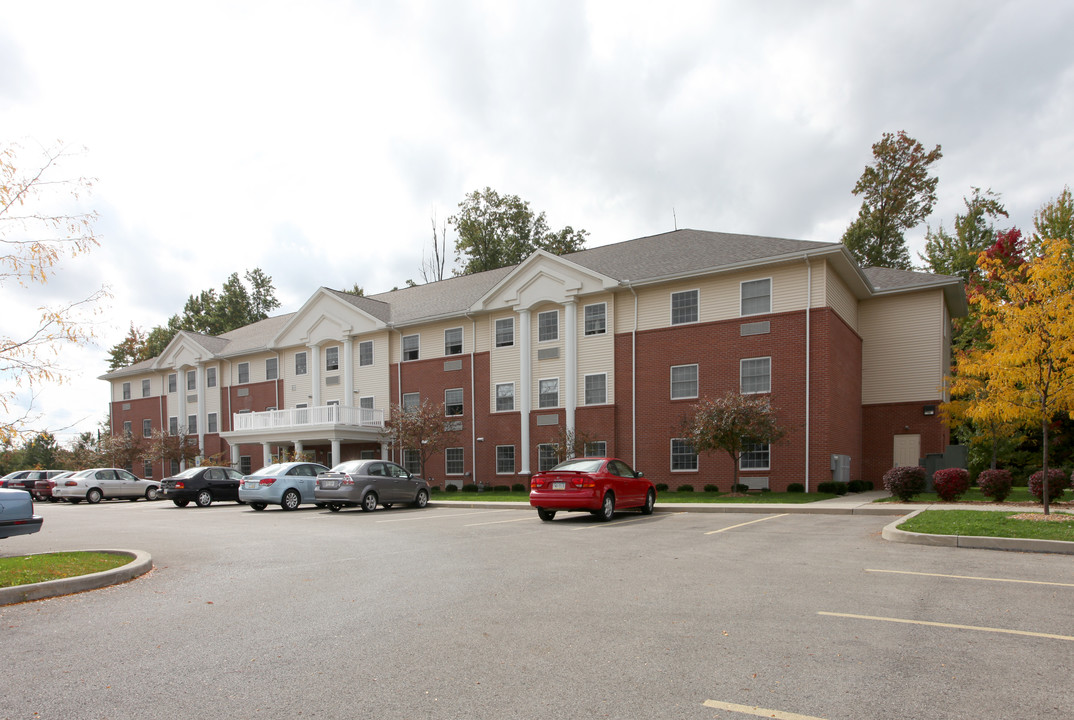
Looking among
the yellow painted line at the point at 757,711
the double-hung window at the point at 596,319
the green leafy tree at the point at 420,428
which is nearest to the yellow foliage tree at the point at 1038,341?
the yellow painted line at the point at 757,711

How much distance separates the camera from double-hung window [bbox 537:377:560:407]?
30812 mm

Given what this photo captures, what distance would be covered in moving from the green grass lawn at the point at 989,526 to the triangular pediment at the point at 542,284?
17.1 metres

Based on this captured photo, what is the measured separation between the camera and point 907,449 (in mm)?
27969

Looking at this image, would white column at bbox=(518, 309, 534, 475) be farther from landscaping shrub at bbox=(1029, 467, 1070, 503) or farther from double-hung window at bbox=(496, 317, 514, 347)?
landscaping shrub at bbox=(1029, 467, 1070, 503)

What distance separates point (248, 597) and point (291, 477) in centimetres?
1529

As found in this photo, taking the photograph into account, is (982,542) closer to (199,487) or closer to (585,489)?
(585,489)

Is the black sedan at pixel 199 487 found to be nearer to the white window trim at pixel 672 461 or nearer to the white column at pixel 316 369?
the white column at pixel 316 369

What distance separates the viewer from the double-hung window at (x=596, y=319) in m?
29.8

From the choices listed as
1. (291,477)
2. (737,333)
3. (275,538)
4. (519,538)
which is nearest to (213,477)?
(291,477)

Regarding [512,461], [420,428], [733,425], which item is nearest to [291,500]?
[420,428]

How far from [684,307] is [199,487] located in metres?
19.8

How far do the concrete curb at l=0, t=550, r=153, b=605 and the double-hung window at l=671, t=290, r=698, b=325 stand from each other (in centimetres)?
2183

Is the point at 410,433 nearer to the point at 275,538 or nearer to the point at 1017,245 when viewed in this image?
the point at 275,538

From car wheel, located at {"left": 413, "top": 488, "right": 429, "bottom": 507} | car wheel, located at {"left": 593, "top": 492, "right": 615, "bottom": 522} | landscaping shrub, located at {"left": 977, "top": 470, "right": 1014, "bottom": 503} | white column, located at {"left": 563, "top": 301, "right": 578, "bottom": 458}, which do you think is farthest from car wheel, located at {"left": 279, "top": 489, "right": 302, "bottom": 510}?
landscaping shrub, located at {"left": 977, "top": 470, "right": 1014, "bottom": 503}
